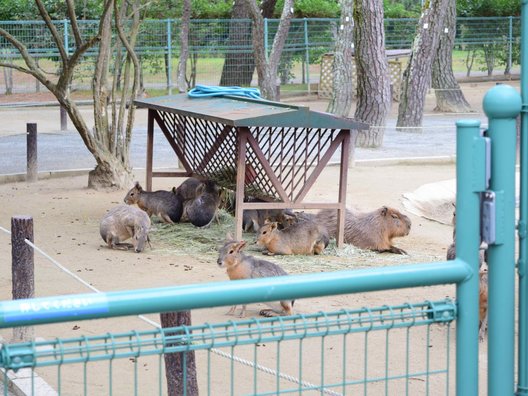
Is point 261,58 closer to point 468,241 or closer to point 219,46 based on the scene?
point 219,46

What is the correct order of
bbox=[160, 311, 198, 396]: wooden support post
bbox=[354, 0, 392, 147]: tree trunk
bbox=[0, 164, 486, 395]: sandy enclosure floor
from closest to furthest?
bbox=[160, 311, 198, 396]: wooden support post → bbox=[0, 164, 486, 395]: sandy enclosure floor → bbox=[354, 0, 392, 147]: tree trunk

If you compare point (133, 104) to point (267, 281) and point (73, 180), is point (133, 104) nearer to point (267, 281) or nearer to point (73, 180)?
point (73, 180)

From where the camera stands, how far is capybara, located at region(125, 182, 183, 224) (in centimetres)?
1069

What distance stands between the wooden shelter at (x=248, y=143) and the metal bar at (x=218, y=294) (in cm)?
621

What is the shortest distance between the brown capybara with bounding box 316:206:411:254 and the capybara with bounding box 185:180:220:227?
1137mm

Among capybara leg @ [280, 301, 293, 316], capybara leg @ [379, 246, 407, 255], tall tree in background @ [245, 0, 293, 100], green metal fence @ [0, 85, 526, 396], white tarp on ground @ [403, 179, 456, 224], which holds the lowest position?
capybara leg @ [379, 246, 407, 255]

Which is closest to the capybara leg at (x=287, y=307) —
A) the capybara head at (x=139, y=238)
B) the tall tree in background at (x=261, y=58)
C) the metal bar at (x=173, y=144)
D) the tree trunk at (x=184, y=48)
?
→ the capybara head at (x=139, y=238)

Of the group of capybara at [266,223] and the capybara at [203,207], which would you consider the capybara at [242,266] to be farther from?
the capybara at [203,207]

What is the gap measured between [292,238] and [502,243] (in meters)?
6.54

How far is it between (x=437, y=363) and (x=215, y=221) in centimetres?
504

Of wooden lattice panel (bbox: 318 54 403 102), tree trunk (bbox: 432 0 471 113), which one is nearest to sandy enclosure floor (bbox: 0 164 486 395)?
tree trunk (bbox: 432 0 471 113)

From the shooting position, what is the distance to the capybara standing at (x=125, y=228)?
30.5 feet

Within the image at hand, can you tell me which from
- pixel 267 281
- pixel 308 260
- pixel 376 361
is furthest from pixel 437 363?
pixel 267 281

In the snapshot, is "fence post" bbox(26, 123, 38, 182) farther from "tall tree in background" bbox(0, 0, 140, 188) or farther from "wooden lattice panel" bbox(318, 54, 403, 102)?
"wooden lattice panel" bbox(318, 54, 403, 102)
